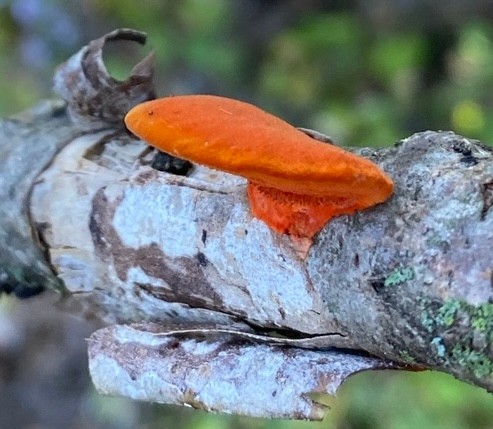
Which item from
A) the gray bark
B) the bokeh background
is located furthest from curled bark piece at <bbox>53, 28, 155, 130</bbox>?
the bokeh background

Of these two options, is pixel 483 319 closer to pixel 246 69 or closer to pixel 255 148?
pixel 255 148

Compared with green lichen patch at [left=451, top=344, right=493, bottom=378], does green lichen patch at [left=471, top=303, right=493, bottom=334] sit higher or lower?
higher

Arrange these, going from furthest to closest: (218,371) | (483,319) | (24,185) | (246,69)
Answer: (246,69) < (24,185) < (218,371) < (483,319)

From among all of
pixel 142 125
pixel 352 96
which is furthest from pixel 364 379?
pixel 142 125

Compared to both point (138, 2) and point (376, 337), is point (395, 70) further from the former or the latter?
point (376, 337)

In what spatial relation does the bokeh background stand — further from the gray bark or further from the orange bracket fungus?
the orange bracket fungus

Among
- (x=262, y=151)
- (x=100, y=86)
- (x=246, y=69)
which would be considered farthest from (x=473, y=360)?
(x=246, y=69)

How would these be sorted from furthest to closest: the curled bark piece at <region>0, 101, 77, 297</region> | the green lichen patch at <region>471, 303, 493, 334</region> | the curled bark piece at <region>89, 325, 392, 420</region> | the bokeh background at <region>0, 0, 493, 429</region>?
1. the bokeh background at <region>0, 0, 493, 429</region>
2. the curled bark piece at <region>0, 101, 77, 297</region>
3. the curled bark piece at <region>89, 325, 392, 420</region>
4. the green lichen patch at <region>471, 303, 493, 334</region>
